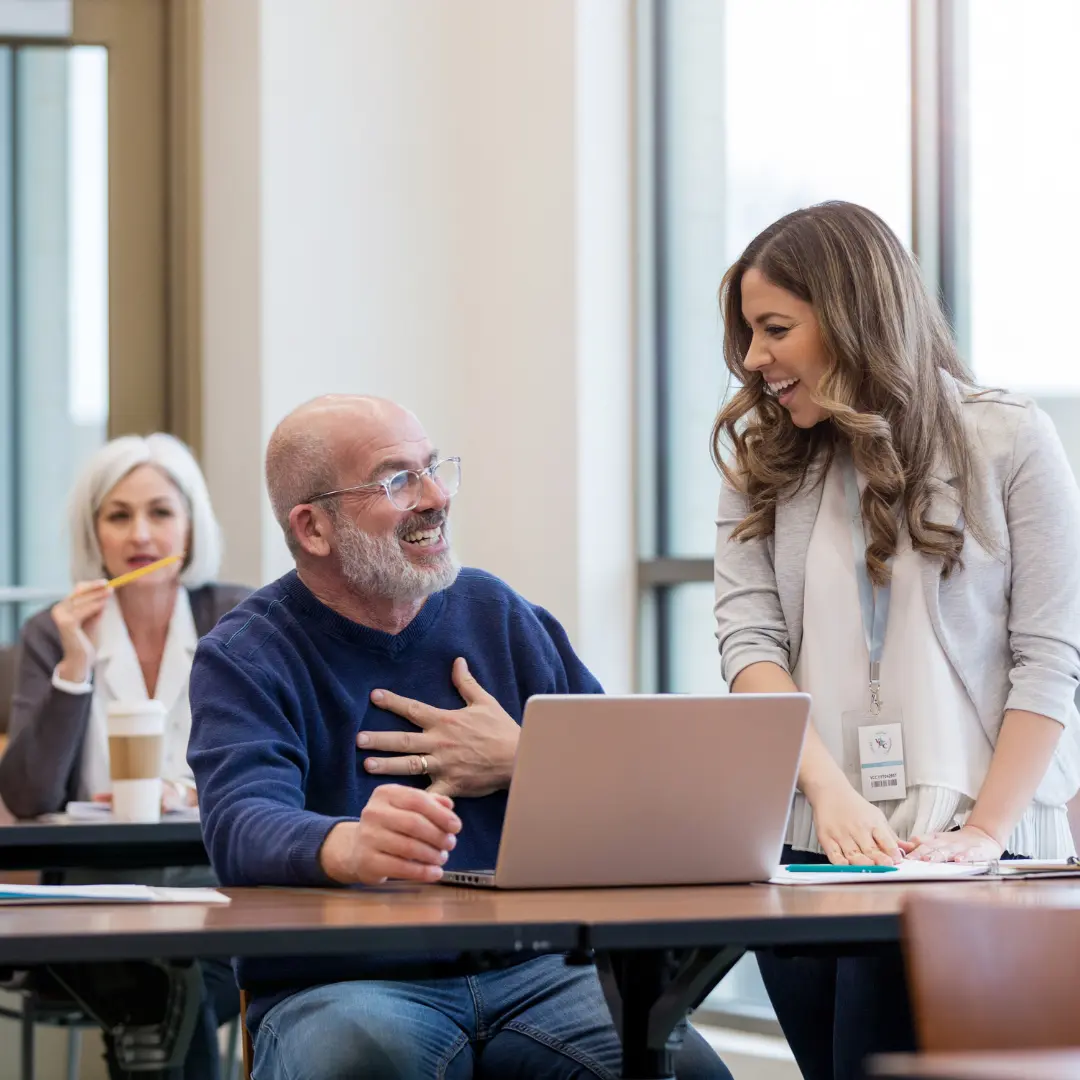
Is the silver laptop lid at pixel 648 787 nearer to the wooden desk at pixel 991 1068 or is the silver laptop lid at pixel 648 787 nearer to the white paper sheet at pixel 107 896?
the white paper sheet at pixel 107 896

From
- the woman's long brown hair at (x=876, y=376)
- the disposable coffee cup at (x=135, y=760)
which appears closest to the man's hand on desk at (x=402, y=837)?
the woman's long brown hair at (x=876, y=376)

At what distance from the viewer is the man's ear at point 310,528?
2150 mm

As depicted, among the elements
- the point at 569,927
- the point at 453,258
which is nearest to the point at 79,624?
the point at 453,258

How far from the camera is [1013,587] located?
2195 mm

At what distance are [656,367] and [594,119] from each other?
61cm

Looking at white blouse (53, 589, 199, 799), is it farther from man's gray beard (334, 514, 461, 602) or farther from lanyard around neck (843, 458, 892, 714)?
lanyard around neck (843, 458, 892, 714)

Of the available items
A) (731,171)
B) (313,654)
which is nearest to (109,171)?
(731,171)

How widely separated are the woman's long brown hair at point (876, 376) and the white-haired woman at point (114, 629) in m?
1.33

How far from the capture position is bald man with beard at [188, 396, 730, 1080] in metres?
1.74

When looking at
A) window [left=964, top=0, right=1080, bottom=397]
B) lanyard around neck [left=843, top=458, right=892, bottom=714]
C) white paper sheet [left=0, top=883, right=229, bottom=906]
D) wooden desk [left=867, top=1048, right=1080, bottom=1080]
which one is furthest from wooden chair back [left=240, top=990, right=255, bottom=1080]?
window [left=964, top=0, right=1080, bottom=397]

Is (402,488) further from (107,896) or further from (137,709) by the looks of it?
(137,709)

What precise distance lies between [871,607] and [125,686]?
5.40 ft

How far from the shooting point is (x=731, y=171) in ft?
13.5

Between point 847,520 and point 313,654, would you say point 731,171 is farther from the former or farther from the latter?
point 313,654
